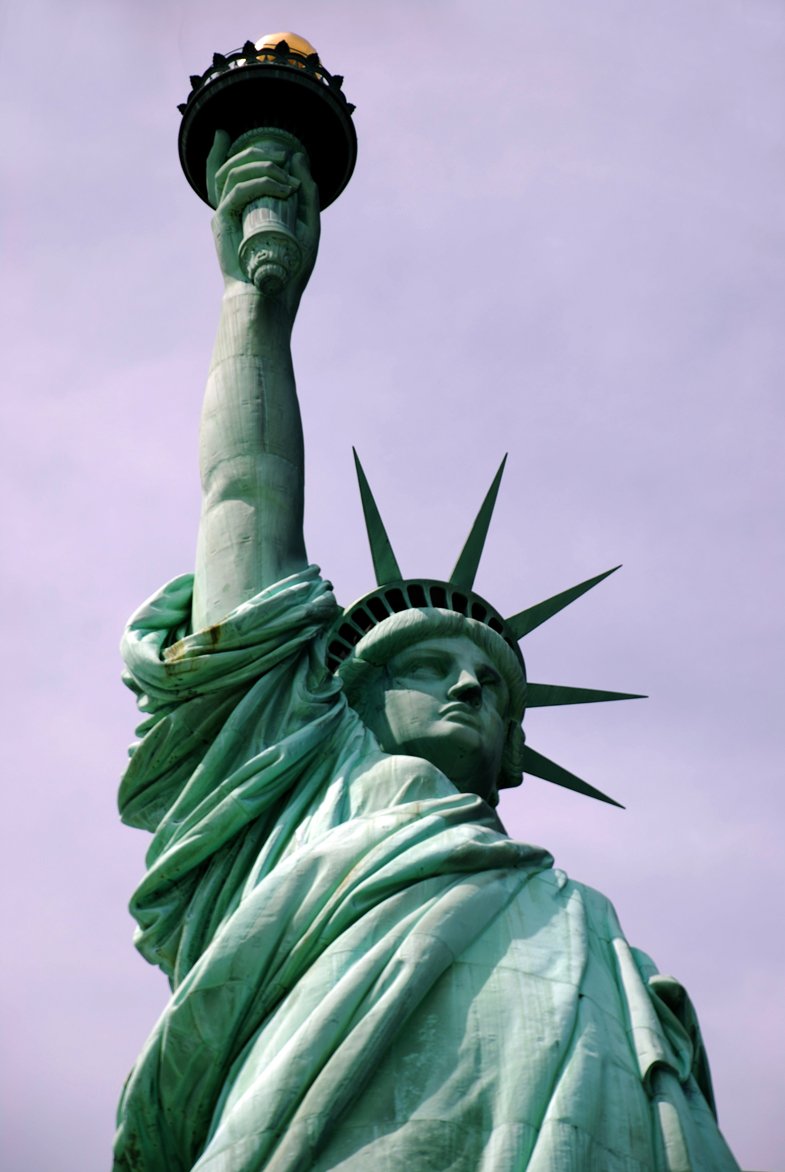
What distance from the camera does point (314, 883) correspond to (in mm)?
10148

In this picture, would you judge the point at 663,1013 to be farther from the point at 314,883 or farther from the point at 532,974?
the point at 314,883

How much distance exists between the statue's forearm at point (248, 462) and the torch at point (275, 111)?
153cm

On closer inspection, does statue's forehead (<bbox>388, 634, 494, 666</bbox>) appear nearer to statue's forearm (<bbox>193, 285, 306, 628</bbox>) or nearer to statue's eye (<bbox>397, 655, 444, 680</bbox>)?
statue's eye (<bbox>397, 655, 444, 680</bbox>)

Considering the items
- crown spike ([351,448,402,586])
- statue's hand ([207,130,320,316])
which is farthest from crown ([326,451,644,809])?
statue's hand ([207,130,320,316])

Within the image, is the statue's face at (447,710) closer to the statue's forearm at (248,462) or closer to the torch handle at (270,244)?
the statue's forearm at (248,462)

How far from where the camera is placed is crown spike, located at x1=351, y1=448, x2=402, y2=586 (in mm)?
13500

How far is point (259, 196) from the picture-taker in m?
13.7

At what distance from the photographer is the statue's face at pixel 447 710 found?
1199cm

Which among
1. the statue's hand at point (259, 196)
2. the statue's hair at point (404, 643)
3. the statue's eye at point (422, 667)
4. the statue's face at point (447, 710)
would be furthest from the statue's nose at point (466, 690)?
the statue's hand at point (259, 196)

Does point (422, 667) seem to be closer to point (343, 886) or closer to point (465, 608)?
point (465, 608)

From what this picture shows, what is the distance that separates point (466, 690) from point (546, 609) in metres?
1.61

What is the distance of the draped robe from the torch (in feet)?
12.8

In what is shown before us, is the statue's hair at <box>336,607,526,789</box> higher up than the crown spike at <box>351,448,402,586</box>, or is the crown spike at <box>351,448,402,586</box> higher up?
the crown spike at <box>351,448,402,586</box>

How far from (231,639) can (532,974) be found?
2.66 meters
